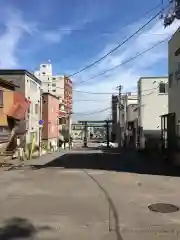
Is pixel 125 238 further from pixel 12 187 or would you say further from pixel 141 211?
pixel 12 187

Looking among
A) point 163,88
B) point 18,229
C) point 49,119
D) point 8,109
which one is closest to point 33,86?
point 49,119

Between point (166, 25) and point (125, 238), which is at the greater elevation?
point (166, 25)

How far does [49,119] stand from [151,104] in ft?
49.3

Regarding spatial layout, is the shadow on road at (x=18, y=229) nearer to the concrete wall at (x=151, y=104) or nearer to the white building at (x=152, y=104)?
the white building at (x=152, y=104)

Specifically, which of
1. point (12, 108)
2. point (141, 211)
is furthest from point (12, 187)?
point (12, 108)

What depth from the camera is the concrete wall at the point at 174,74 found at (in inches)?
1168

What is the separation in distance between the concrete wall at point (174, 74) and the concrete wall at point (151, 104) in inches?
812

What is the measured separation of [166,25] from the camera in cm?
1329

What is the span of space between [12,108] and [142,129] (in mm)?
23178

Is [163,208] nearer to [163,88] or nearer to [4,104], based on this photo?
[4,104]

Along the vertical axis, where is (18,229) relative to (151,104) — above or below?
below

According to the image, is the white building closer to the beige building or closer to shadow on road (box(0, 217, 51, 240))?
the beige building

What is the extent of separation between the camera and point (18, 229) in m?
9.26

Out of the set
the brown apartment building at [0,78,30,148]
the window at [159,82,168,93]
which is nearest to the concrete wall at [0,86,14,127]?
the brown apartment building at [0,78,30,148]
